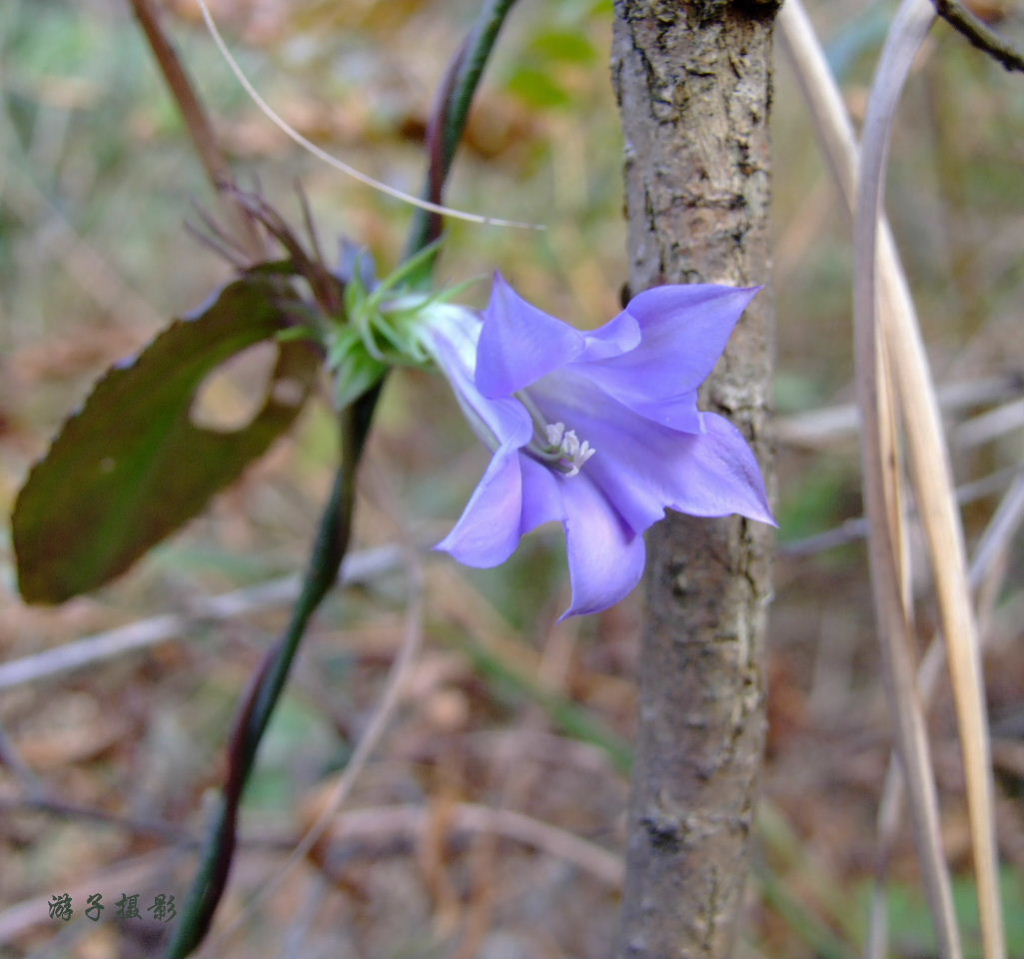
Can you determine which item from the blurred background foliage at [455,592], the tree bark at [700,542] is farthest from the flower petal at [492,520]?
the blurred background foliage at [455,592]

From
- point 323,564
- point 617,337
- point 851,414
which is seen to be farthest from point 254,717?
point 851,414

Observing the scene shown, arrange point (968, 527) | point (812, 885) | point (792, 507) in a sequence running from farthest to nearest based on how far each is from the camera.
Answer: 1. point (792, 507)
2. point (968, 527)
3. point (812, 885)

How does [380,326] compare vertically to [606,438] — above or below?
above

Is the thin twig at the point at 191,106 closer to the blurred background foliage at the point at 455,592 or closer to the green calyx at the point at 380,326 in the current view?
the green calyx at the point at 380,326

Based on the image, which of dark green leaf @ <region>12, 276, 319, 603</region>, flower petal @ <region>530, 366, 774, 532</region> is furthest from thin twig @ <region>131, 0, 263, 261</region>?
flower petal @ <region>530, 366, 774, 532</region>

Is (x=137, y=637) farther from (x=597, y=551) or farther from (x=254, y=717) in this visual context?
(x=597, y=551)

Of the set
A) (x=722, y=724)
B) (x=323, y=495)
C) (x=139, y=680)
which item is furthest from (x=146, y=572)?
(x=722, y=724)

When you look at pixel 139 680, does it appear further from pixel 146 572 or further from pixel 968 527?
pixel 968 527
